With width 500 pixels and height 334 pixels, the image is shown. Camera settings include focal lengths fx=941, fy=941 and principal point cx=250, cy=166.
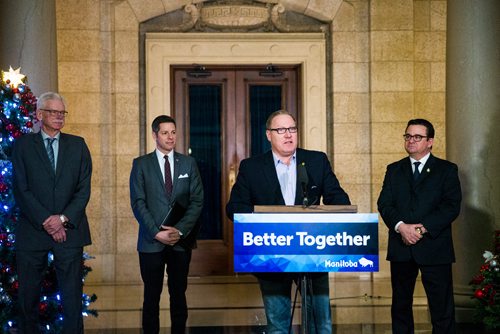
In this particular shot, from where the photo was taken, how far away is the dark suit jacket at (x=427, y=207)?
6.78m

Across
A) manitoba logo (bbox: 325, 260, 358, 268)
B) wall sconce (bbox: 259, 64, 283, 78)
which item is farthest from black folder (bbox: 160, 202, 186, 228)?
wall sconce (bbox: 259, 64, 283, 78)

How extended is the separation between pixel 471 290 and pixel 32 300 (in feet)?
14.0

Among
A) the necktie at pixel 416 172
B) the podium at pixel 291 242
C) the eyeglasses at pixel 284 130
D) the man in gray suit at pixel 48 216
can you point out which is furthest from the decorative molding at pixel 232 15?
the podium at pixel 291 242

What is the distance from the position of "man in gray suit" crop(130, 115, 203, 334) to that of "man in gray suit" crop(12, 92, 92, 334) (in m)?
0.69

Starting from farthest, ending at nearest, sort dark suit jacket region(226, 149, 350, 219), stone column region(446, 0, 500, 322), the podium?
Answer: stone column region(446, 0, 500, 322) → dark suit jacket region(226, 149, 350, 219) → the podium

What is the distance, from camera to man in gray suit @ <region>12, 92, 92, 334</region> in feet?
22.0

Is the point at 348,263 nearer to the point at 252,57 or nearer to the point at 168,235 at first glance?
the point at 168,235

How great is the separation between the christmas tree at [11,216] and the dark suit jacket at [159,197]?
0.60 meters

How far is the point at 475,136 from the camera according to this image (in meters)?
9.02

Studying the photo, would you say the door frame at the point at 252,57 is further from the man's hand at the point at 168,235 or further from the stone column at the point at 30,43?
the man's hand at the point at 168,235

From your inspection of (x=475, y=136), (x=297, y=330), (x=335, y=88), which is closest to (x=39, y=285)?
(x=297, y=330)

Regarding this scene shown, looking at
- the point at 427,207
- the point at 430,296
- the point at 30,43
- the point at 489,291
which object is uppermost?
the point at 30,43

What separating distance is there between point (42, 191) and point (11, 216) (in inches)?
16.8

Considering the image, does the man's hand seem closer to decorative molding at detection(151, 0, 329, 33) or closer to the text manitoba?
the text manitoba
